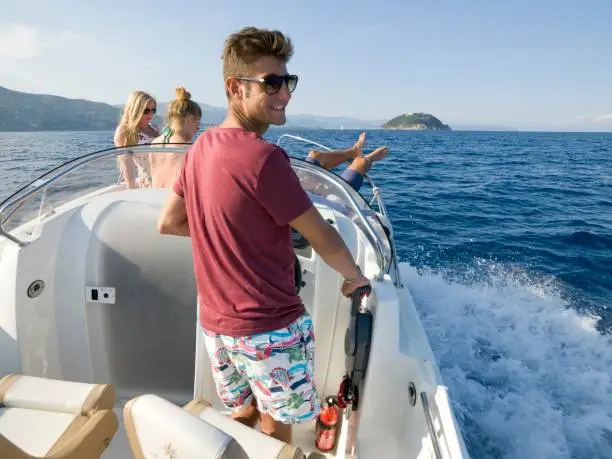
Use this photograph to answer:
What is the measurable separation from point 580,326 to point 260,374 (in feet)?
16.3

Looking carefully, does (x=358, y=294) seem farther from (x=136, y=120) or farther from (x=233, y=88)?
(x=136, y=120)

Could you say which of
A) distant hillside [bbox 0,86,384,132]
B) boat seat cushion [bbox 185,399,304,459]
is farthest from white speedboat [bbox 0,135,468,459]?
distant hillside [bbox 0,86,384,132]

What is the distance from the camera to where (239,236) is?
4.14 ft

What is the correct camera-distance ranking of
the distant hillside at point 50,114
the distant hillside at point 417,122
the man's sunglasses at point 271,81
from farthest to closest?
the distant hillside at point 417,122 < the distant hillside at point 50,114 < the man's sunglasses at point 271,81

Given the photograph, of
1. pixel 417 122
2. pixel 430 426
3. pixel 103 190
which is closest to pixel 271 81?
pixel 430 426

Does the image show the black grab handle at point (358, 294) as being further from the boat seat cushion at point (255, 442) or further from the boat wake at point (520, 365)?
the boat wake at point (520, 365)

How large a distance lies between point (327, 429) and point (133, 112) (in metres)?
2.90

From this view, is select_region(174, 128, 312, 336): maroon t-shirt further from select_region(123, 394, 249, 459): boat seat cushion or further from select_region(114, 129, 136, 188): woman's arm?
select_region(114, 129, 136, 188): woman's arm

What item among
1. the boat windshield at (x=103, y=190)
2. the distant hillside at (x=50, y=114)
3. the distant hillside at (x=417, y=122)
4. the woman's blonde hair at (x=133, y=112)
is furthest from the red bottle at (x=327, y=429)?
the distant hillside at (x=417, y=122)

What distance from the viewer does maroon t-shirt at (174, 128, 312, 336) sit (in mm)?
1147

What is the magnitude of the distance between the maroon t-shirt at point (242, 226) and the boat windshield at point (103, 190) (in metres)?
0.97

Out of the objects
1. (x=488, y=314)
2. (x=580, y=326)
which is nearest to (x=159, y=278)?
(x=488, y=314)

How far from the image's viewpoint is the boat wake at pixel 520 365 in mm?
3281

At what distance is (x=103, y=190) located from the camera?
9.36ft
